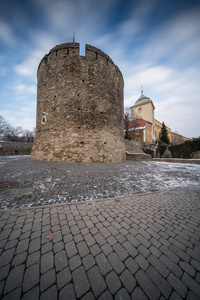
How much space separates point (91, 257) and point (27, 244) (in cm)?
95

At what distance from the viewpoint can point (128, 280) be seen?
3.68ft

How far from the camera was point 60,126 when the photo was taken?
9.01 m

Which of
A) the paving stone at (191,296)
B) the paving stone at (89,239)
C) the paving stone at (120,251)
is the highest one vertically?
the paving stone at (89,239)

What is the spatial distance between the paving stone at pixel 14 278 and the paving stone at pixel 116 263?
99 centimetres

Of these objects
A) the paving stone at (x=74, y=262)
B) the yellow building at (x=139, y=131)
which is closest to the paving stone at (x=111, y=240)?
the paving stone at (x=74, y=262)

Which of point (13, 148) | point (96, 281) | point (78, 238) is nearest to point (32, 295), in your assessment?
point (96, 281)

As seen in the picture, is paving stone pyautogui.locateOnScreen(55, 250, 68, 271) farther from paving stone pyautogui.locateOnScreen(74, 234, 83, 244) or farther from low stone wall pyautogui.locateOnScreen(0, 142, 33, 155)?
low stone wall pyautogui.locateOnScreen(0, 142, 33, 155)

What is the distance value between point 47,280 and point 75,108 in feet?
30.9

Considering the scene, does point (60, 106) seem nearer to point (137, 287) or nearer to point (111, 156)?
point (111, 156)

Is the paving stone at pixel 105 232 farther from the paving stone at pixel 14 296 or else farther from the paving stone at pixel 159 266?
the paving stone at pixel 14 296

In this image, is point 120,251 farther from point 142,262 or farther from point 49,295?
point 49,295

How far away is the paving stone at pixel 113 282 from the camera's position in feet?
3.45

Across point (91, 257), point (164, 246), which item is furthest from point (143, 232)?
point (91, 257)

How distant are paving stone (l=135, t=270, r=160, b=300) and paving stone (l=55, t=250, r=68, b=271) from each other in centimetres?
84
